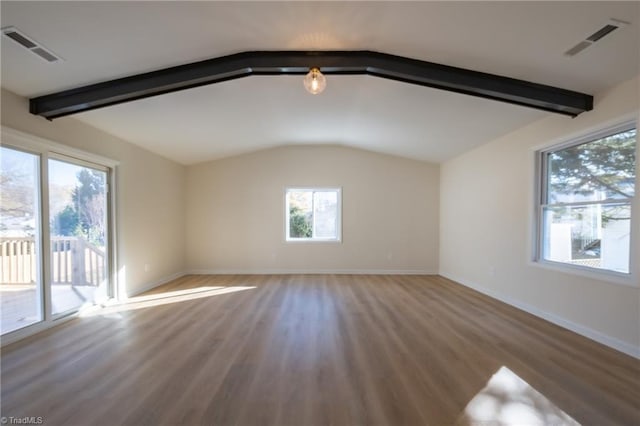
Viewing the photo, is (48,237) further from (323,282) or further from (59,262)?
(323,282)

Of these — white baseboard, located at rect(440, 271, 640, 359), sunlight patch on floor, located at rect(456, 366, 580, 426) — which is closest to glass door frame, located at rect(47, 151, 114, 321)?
sunlight patch on floor, located at rect(456, 366, 580, 426)

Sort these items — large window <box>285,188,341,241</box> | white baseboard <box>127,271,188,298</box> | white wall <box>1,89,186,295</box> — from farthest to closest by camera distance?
1. large window <box>285,188,341,241</box>
2. white baseboard <box>127,271,188,298</box>
3. white wall <box>1,89,186,295</box>

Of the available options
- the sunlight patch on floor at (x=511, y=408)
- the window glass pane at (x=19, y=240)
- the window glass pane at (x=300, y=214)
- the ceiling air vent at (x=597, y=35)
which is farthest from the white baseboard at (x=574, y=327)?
the window glass pane at (x=19, y=240)

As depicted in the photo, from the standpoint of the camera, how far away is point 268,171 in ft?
20.5

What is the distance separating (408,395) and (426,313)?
73.4 inches

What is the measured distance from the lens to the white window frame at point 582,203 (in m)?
2.54

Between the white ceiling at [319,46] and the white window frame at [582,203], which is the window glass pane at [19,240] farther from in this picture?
the white window frame at [582,203]

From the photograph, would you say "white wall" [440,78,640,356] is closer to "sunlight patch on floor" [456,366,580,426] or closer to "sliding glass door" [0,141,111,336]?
"sunlight patch on floor" [456,366,580,426]

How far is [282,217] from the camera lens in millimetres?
6223

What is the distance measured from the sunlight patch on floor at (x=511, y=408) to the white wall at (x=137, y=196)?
4.60m

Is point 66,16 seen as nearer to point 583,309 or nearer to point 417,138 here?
point 417,138

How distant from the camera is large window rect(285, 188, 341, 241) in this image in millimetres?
6332

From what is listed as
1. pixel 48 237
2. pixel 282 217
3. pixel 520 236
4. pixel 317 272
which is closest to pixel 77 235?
pixel 48 237

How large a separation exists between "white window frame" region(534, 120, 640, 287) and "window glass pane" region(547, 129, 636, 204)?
0.05m
